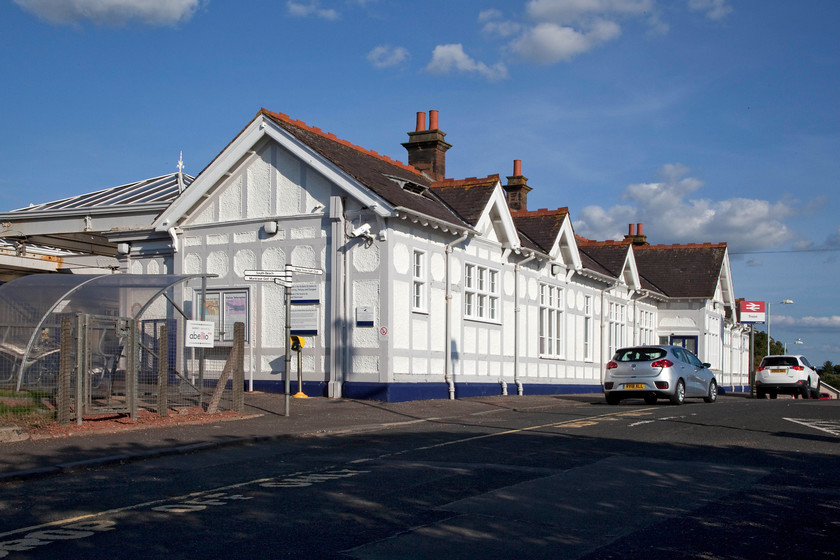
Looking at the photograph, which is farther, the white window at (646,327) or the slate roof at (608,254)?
the white window at (646,327)

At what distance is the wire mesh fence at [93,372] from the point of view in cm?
1380

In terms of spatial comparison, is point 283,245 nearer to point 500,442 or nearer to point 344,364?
point 344,364

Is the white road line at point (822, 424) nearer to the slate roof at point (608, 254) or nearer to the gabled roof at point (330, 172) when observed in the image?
the gabled roof at point (330, 172)

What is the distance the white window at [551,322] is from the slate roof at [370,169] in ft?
20.1

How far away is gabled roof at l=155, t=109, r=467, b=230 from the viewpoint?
20.7 metres

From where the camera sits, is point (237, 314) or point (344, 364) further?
point (237, 314)

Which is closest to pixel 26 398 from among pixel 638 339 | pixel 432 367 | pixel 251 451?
pixel 251 451

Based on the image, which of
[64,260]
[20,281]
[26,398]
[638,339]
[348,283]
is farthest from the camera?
[638,339]

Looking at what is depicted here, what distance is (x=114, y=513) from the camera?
777 cm

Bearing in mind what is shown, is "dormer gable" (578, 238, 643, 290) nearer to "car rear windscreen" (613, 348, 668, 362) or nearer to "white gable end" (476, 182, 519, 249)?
"white gable end" (476, 182, 519, 249)

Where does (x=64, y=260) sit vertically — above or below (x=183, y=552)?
above

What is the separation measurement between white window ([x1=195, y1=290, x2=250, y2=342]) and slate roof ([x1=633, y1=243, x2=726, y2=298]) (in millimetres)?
25297

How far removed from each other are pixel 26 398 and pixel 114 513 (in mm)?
7220

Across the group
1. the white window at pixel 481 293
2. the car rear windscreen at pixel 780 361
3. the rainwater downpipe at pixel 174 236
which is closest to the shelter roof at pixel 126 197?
the rainwater downpipe at pixel 174 236
